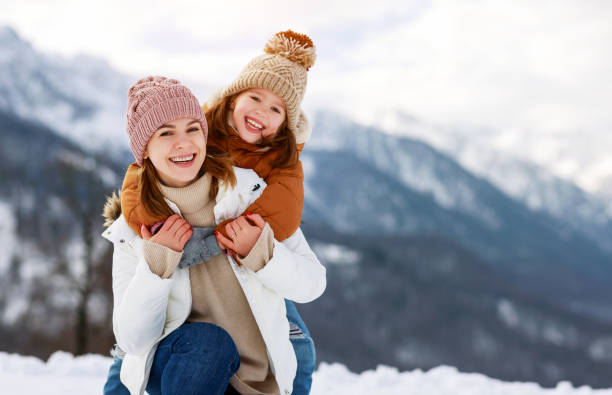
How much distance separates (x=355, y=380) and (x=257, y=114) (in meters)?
3.60

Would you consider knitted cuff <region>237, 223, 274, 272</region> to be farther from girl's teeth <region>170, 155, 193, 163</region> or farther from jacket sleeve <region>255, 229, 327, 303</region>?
girl's teeth <region>170, 155, 193, 163</region>

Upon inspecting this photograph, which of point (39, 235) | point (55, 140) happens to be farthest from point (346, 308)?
point (55, 140)

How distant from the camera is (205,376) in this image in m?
2.21

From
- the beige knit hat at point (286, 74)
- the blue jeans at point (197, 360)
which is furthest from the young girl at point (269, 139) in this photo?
the blue jeans at point (197, 360)

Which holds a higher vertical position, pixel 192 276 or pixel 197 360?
pixel 192 276

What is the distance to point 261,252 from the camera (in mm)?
2281

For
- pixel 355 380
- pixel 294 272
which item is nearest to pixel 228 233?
pixel 294 272

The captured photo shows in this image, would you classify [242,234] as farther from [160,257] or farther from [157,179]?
[157,179]

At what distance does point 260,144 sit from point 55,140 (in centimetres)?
11351

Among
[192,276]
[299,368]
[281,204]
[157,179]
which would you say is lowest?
[299,368]

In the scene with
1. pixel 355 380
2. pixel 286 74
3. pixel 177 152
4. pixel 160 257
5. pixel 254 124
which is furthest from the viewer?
pixel 355 380

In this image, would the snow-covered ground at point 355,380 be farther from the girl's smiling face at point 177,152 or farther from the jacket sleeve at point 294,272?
the girl's smiling face at point 177,152

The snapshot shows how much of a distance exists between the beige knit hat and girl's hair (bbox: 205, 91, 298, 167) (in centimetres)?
5

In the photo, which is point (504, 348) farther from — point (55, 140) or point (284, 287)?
point (284, 287)
